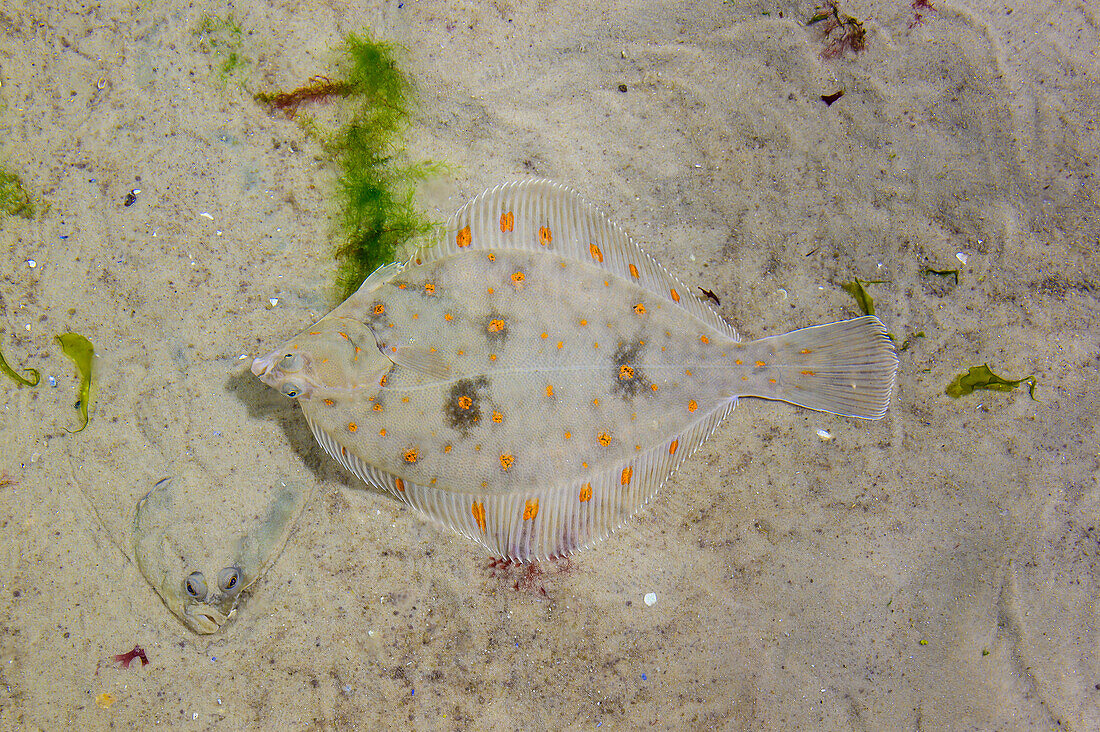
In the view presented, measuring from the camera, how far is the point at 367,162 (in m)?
3.24

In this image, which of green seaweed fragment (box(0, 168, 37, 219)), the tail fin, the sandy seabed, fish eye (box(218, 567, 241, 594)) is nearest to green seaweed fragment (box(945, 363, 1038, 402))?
the sandy seabed

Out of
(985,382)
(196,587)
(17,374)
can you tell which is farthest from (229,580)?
(985,382)

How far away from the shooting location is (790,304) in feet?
10.6

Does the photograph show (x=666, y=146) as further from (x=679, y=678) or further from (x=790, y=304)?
(x=679, y=678)

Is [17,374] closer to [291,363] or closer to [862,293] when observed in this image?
[291,363]

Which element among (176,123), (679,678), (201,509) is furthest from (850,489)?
(176,123)

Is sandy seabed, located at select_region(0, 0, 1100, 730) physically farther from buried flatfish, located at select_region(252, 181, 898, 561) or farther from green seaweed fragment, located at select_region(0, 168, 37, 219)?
buried flatfish, located at select_region(252, 181, 898, 561)

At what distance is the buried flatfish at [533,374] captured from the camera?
266cm

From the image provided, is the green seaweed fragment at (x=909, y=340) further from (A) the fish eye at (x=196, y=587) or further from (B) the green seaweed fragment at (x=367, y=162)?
(A) the fish eye at (x=196, y=587)

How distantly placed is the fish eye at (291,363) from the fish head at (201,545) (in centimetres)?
105

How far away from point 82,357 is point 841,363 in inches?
158

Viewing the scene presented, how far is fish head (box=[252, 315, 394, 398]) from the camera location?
251 centimetres

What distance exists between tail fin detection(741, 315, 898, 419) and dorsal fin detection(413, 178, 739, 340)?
0.30 metres

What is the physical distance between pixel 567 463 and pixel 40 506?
284 cm
